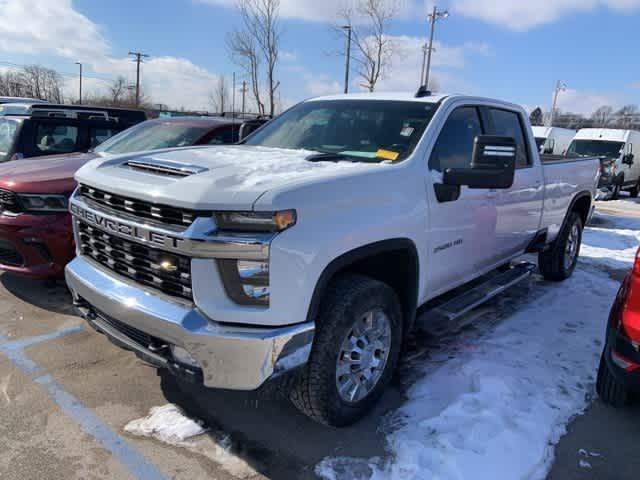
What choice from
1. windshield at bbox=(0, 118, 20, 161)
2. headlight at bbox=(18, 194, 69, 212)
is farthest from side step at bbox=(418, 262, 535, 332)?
windshield at bbox=(0, 118, 20, 161)

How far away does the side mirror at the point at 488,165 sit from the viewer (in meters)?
2.87

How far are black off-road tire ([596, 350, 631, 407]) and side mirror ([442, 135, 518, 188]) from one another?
51.4 inches

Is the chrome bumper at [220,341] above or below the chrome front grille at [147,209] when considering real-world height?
below

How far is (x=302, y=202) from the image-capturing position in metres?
2.22

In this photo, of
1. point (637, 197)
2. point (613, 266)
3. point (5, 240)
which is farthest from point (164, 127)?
point (637, 197)

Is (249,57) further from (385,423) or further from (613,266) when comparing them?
(385,423)

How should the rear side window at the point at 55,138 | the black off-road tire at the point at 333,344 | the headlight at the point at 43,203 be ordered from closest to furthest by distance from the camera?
the black off-road tire at the point at 333,344
the headlight at the point at 43,203
the rear side window at the point at 55,138

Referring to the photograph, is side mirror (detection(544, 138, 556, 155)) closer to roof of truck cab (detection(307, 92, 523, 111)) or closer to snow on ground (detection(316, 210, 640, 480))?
snow on ground (detection(316, 210, 640, 480))

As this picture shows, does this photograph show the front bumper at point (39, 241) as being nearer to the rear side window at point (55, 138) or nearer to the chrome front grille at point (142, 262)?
the chrome front grille at point (142, 262)

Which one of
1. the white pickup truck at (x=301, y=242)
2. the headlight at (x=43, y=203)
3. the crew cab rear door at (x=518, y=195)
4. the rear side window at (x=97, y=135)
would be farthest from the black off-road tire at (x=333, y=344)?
the rear side window at (x=97, y=135)

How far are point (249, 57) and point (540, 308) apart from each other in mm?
16784

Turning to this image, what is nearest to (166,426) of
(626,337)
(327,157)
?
(327,157)

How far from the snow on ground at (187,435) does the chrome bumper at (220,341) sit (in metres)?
0.58

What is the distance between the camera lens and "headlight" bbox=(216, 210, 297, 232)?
214 centimetres
